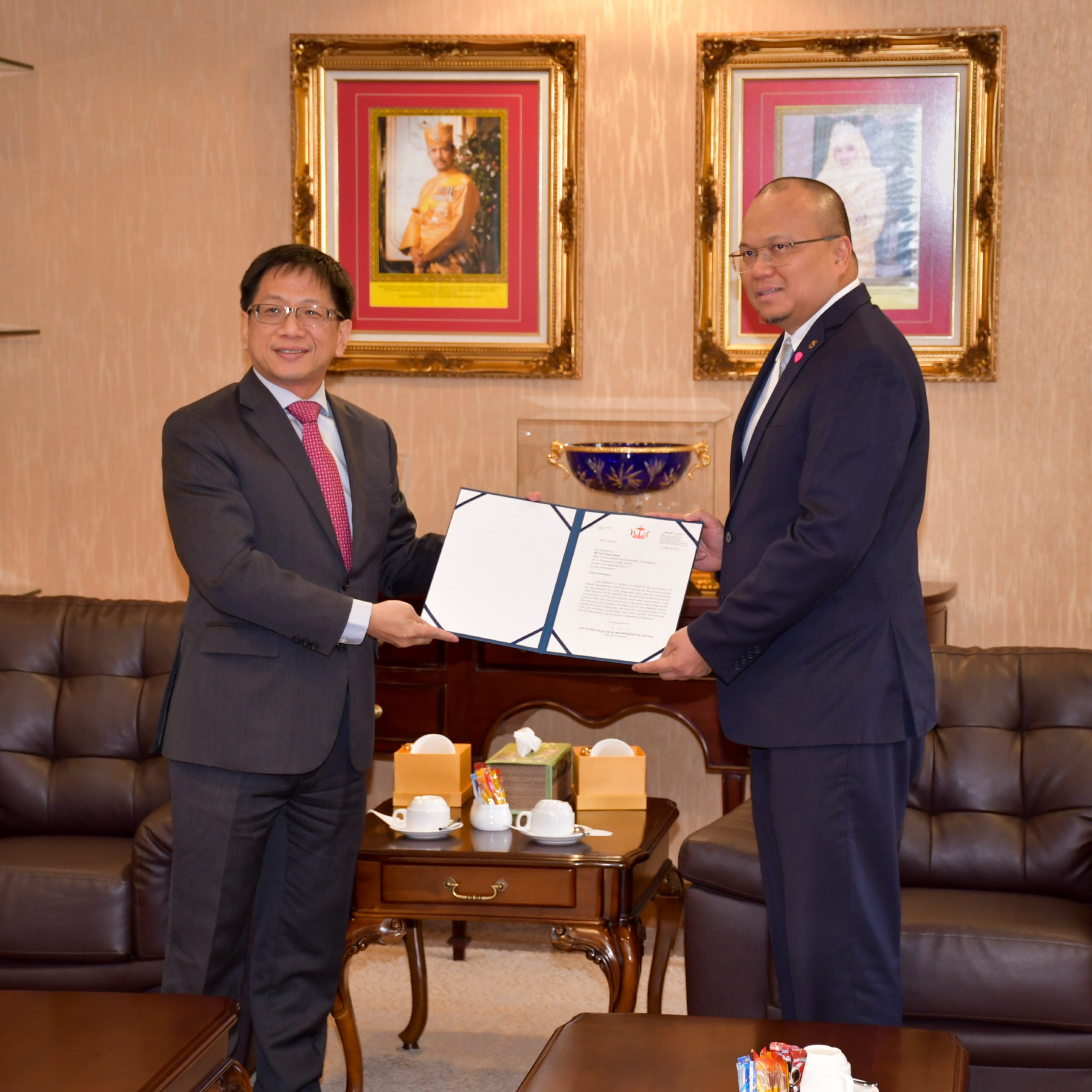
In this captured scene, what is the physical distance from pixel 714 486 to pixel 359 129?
5.12ft

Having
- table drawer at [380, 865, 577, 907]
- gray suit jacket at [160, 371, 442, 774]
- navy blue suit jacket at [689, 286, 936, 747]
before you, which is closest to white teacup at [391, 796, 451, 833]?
table drawer at [380, 865, 577, 907]

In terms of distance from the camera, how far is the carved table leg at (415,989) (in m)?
3.14

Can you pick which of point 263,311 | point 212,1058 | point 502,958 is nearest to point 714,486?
point 502,958

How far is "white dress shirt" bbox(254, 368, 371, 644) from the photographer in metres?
2.47

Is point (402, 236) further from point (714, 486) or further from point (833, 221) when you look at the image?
point (833, 221)

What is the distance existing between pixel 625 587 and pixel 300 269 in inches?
35.2

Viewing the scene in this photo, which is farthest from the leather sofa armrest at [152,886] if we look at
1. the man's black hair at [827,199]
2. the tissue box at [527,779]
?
the man's black hair at [827,199]

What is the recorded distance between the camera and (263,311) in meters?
2.50

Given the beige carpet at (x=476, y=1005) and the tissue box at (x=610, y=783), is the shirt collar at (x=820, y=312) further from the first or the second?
A: the beige carpet at (x=476, y=1005)

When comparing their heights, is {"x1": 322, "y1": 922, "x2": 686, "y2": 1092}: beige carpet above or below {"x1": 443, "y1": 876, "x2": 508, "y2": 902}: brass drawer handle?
below

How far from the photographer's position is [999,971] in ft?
8.25

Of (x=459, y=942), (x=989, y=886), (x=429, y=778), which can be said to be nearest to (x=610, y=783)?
(x=429, y=778)

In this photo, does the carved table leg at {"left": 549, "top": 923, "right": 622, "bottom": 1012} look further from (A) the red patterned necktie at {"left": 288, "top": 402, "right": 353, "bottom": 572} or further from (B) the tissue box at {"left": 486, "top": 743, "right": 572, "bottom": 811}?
(A) the red patterned necktie at {"left": 288, "top": 402, "right": 353, "bottom": 572}

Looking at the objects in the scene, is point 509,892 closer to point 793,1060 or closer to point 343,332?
point 793,1060
